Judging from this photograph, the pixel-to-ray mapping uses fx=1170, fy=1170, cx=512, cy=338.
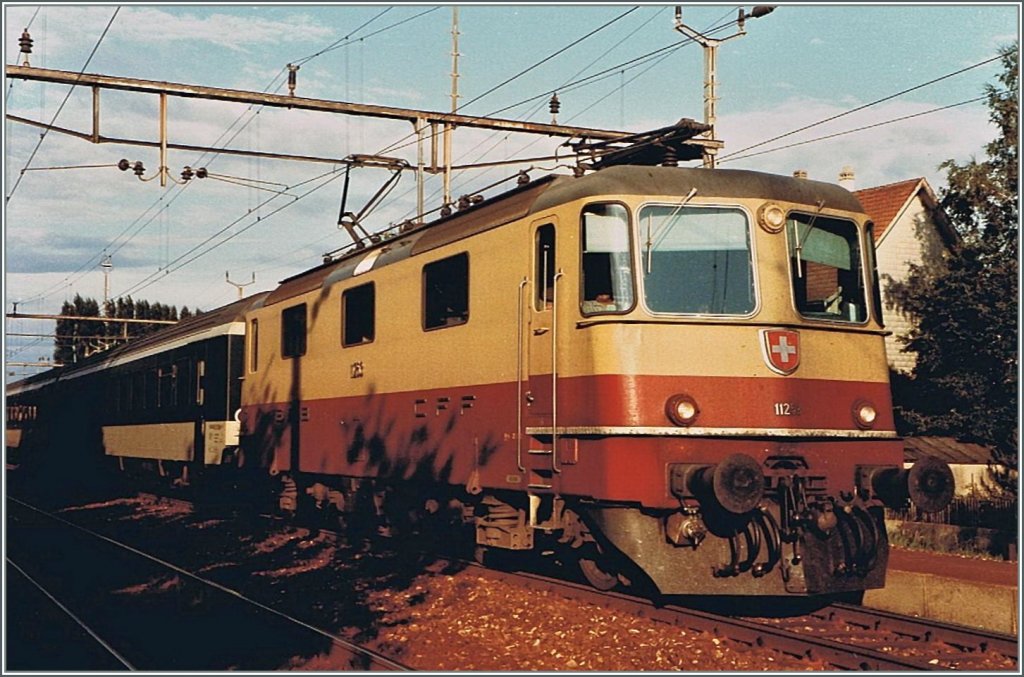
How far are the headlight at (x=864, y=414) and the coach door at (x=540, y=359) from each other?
260 centimetres

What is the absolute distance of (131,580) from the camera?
12766 mm

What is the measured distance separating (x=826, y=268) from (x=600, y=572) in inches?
135

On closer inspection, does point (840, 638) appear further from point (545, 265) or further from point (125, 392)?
point (125, 392)

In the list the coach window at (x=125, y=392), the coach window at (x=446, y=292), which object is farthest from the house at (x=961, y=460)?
the coach window at (x=125, y=392)

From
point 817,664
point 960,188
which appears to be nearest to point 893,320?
point 960,188

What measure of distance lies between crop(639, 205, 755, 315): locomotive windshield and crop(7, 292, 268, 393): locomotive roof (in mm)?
10280

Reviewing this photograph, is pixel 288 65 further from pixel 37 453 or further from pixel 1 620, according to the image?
pixel 37 453

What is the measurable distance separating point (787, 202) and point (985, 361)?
48.8 ft

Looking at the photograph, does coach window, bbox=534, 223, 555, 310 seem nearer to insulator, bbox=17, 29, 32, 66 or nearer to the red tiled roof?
insulator, bbox=17, 29, 32, 66

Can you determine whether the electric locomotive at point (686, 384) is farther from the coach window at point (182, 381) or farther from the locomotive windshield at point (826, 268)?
the coach window at point (182, 381)

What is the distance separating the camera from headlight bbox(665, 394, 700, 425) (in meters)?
9.50

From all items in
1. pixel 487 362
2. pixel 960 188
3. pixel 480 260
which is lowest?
pixel 487 362

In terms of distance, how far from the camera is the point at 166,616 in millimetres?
10547

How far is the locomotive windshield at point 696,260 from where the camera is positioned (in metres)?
9.72
